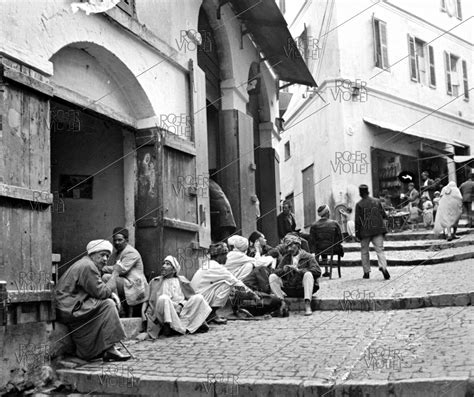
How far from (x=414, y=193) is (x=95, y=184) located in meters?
13.0

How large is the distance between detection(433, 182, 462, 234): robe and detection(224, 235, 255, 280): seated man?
779cm

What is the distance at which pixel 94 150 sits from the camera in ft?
33.7

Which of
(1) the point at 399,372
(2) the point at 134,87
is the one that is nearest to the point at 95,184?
(2) the point at 134,87

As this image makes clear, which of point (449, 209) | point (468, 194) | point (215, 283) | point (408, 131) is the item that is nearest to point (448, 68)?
point (408, 131)

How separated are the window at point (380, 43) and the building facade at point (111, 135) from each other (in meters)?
9.07

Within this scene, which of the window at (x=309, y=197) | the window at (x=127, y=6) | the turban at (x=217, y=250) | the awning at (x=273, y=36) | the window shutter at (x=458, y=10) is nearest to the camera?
the window at (x=127, y=6)

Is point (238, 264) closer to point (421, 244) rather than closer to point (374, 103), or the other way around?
point (421, 244)

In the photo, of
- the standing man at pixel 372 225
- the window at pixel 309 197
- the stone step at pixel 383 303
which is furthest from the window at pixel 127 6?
the window at pixel 309 197

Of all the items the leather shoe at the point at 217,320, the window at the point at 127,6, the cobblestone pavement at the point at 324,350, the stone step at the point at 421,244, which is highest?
the window at the point at 127,6

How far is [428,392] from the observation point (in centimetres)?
521

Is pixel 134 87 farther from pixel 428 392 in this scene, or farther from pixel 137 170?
pixel 428 392

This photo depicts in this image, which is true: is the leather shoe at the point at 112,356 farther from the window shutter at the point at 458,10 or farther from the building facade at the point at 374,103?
the window shutter at the point at 458,10

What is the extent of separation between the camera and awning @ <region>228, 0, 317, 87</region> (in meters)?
12.7

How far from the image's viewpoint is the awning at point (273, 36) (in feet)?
41.7
